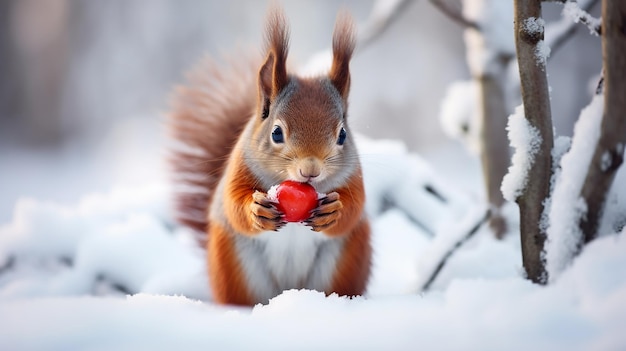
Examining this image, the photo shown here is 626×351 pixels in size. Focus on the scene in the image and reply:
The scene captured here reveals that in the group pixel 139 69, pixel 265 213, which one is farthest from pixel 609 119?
pixel 139 69

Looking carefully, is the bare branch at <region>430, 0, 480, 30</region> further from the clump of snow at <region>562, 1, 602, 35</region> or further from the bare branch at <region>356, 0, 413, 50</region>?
the clump of snow at <region>562, 1, 602, 35</region>

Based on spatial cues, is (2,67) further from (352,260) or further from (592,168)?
(592,168)

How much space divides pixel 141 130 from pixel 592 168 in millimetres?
3365

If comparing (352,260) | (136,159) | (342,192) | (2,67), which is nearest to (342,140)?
(342,192)

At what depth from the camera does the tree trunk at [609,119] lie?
1.74ft

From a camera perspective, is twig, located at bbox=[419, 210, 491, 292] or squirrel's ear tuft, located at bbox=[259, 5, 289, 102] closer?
squirrel's ear tuft, located at bbox=[259, 5, 289, 102]

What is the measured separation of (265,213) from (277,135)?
0.42 ft

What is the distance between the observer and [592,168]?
578mm

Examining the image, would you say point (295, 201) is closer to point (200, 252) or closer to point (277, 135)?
point (277, 135)

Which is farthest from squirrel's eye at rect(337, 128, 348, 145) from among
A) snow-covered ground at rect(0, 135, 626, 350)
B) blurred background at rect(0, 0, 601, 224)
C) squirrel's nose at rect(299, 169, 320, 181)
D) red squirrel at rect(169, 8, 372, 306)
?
blurred background at rect(0, 0, 601, 224)

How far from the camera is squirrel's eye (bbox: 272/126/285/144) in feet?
2.65

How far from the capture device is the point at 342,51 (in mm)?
869

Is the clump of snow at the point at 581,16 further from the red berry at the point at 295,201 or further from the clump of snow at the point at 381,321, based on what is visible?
the red berry at the point at 295,201

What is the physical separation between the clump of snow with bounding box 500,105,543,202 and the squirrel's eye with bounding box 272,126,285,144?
305 millimetres
